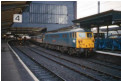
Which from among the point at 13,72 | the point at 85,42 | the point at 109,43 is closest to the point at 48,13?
the point at 109,43

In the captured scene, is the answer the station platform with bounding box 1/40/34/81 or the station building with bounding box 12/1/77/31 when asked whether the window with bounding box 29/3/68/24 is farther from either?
the station platform with bounding box 1/40/34/81

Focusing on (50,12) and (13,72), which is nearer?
(13,72)

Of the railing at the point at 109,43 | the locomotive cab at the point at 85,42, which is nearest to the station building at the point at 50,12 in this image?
the railing at the point at 109,43

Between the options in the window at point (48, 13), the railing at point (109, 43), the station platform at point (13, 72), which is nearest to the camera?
the station platform at point (13, 72)

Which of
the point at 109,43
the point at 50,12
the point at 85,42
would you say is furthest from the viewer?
the point at 50,12

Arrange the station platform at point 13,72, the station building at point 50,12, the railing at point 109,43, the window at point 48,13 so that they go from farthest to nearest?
the window at point 48,13
the station building at point 50,12
the railing at point 109,43
the station platform at point 13,72

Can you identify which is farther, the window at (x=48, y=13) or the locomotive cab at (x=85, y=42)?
the window at (x=48, y=13)

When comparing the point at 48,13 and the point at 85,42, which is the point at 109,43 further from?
the point at 48,13

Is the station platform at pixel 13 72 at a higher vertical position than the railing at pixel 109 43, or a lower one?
lower

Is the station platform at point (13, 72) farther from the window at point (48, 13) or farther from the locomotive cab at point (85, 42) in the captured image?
the window at point (48, 13)

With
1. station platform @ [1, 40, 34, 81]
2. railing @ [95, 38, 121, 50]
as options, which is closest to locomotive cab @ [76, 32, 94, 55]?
railing @ [95, 38, 121, 50]

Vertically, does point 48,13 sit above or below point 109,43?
above

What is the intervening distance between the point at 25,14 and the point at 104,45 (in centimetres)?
3952

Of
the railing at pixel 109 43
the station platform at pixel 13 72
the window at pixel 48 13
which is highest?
the window at pixel 48 13
